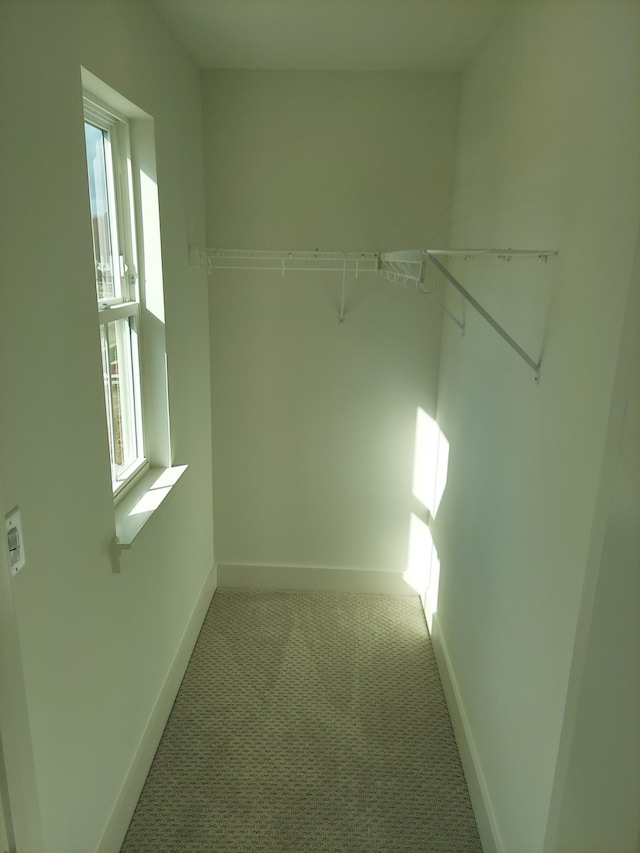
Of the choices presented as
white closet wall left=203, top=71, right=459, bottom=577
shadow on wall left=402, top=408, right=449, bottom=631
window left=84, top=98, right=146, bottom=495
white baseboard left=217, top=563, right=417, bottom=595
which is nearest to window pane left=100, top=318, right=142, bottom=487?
window left=84, top=98, right=146, bottom=495

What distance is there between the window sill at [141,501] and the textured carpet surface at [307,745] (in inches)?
35.9

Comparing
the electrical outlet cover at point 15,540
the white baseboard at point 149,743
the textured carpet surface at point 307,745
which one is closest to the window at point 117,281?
the electrical outlet cover at point 15,540

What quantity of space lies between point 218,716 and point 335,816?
0.62 meters

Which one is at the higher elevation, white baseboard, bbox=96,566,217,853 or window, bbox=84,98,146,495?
window, bbox=84,98,146,495

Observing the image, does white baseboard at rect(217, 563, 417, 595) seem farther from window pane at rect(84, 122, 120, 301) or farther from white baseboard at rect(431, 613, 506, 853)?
window pane at rect(84, 122, 120, 301)

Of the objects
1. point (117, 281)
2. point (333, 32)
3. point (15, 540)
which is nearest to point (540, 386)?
point (15, 540)

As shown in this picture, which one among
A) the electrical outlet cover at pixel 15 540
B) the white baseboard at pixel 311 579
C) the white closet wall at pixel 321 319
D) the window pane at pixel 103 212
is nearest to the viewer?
the electrical outlet cover at pixel 15 540

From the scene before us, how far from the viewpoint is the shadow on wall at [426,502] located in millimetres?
2809

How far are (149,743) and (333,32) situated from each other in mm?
2631

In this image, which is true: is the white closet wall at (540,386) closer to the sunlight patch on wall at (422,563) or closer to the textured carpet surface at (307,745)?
the textured carpet surface at (307,745)

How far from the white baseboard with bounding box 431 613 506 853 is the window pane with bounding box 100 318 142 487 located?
60.1 inches

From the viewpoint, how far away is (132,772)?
1.89 m

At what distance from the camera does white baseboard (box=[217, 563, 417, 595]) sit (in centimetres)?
315

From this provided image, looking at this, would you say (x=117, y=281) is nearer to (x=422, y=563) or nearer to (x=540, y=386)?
(x=540, y=386)
